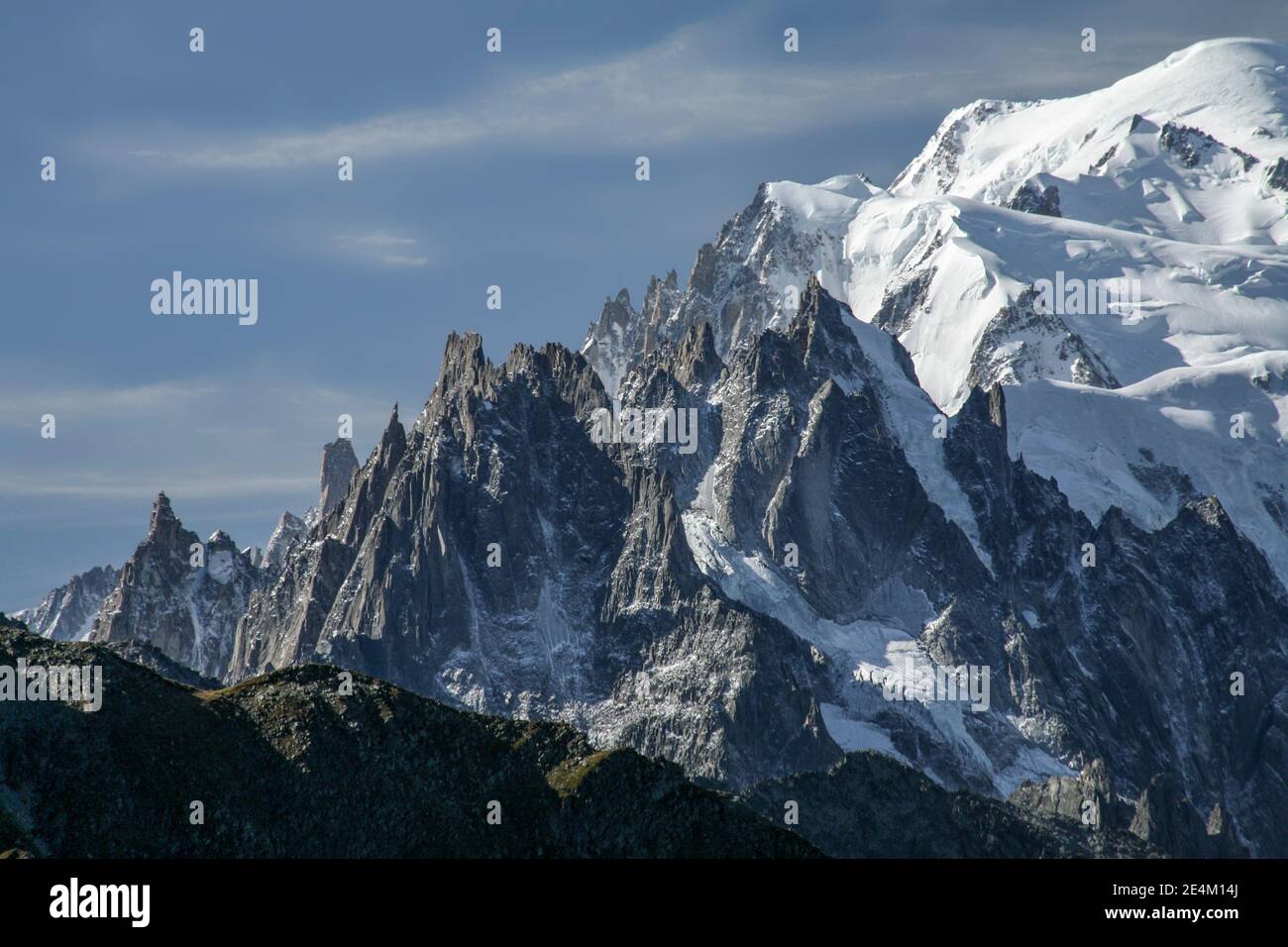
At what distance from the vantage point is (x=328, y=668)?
6029 inches

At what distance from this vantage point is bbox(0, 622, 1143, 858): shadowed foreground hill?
437 ft

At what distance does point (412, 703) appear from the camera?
15225 centimetres

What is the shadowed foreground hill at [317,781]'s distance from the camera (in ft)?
437

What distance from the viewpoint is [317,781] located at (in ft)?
468
